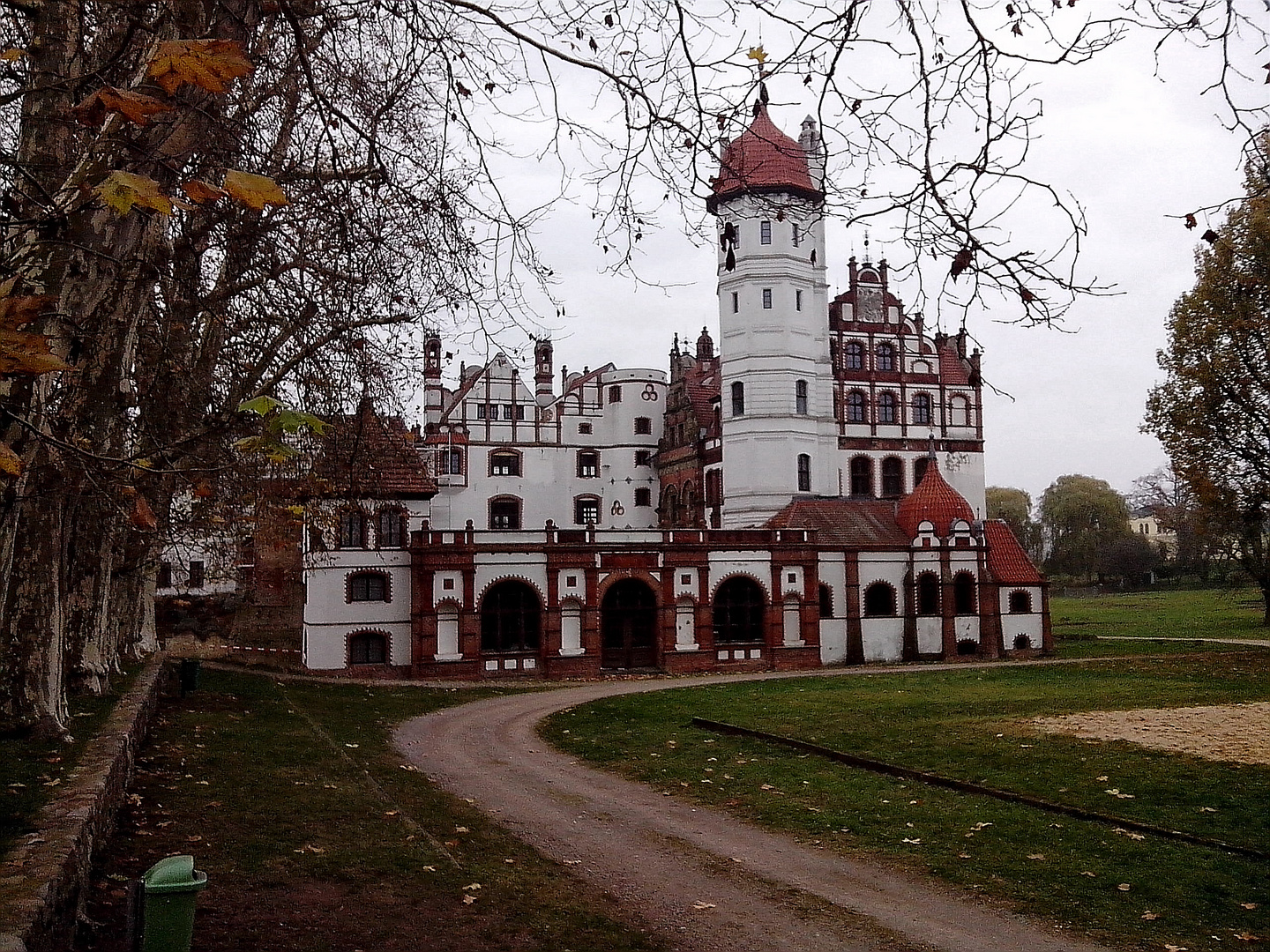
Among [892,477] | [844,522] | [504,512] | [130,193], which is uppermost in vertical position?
[892,477]

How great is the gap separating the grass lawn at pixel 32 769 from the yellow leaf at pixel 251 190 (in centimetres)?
529

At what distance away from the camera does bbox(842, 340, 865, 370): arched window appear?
48062mm

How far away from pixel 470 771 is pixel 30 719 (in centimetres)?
699

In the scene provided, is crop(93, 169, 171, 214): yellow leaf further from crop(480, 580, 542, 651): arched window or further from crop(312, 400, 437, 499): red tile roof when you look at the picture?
crop(480, 580, 542, 651): arched window

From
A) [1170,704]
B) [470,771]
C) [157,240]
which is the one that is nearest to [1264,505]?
[1170,704]

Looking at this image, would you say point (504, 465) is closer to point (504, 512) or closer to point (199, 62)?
point (504, 512)

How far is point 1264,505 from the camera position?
3400 centimetres

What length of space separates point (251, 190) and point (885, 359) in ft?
153

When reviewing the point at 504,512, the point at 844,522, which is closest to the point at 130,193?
the point at 844,522

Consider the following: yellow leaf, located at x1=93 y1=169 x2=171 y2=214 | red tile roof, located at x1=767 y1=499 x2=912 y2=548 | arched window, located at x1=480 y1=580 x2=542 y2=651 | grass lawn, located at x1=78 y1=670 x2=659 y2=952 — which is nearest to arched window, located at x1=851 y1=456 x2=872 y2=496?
red tile roof, located at x1=767 y1=499 x2=912 y2=548

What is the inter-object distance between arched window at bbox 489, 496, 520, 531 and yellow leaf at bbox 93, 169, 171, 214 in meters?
48.8

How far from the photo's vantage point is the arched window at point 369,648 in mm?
36656

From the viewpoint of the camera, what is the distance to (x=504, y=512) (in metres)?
52.6

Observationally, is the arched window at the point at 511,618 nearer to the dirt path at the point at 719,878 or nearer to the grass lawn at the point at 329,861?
the dirt path at the point at 719,878
